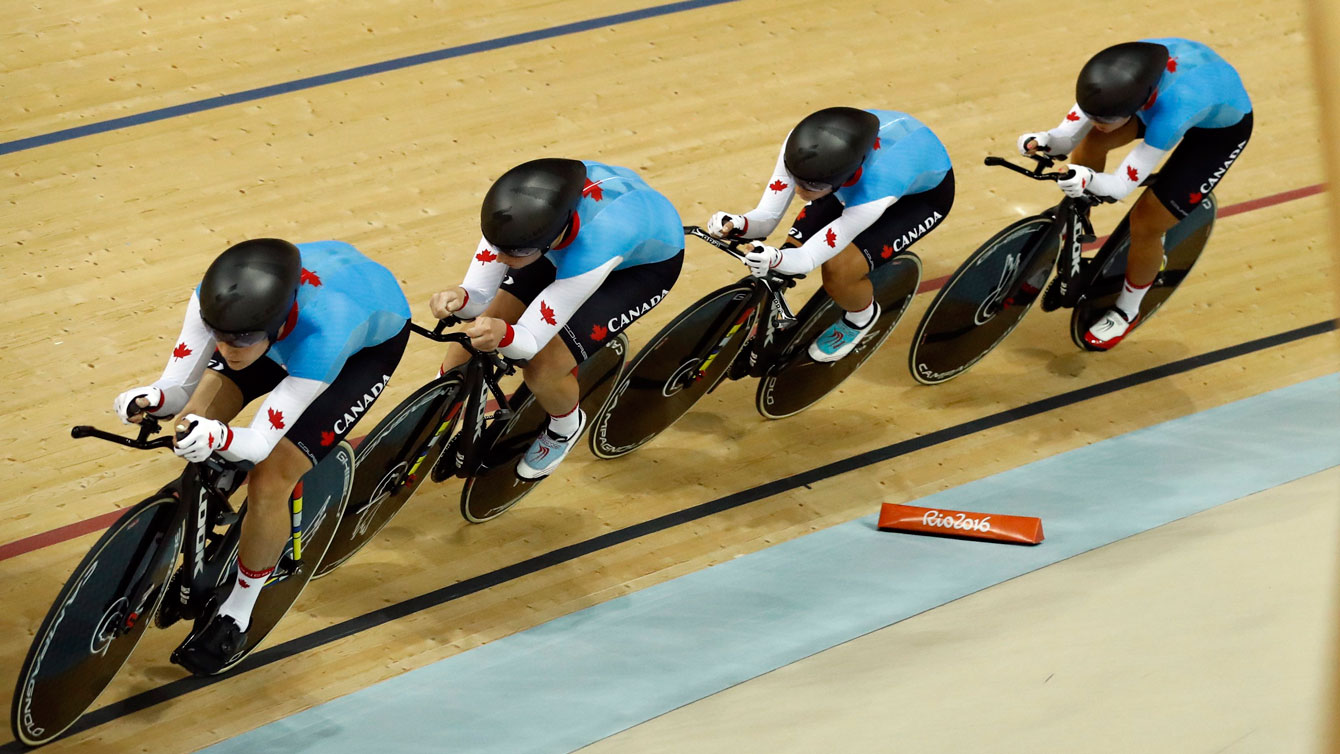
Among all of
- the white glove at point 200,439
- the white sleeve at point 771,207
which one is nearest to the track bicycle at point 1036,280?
the white sleeve at point 771,207

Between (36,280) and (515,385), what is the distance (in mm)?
1727

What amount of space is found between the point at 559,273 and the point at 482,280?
234 millimetres

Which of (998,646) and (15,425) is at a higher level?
(998,646)

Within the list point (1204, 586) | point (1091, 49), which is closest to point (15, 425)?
point (1204, 586)

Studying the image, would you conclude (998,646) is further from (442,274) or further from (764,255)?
(442,274)

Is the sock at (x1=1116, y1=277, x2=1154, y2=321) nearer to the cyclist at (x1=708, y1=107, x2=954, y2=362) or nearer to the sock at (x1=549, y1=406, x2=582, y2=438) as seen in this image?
the cyclist at (x1=708, y1=107, x2=954, y2=362)

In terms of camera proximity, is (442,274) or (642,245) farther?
(442,274)

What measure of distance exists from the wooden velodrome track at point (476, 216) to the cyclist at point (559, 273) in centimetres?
55

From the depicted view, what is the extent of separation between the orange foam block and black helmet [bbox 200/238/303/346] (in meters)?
1.92

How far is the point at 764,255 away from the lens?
363 cm

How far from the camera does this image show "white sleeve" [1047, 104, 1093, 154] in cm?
417

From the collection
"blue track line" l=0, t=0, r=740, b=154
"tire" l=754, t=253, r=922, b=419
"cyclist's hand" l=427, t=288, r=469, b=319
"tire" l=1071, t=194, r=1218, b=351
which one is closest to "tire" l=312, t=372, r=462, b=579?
"cyclist's hand" l=427, t=288, r=469, b=319

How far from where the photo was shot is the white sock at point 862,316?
4.11m

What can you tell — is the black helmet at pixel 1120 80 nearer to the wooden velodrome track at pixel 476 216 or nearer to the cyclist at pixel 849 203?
the cyclist at pixel 849 203
